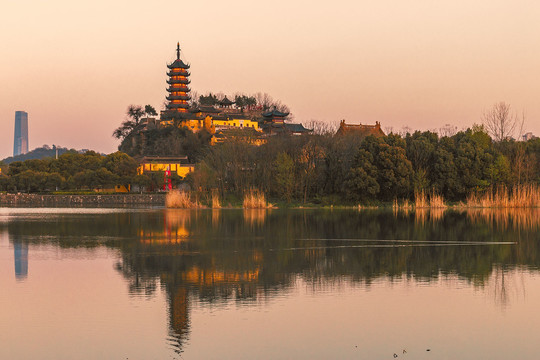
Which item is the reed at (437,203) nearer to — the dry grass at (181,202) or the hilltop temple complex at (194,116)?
the dry grass at (181,202)

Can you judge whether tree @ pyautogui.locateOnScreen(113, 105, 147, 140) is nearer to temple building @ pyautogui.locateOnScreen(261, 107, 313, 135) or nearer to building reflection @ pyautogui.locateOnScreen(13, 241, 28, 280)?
temple building @ pyautogui.locateOnScreen(261, 107, 313, 135)

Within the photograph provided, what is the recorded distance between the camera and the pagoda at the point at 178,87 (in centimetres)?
11738

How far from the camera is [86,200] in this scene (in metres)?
75.6

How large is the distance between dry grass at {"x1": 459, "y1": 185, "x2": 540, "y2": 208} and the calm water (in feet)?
79.0

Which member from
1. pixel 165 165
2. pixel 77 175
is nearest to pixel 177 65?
pixel 165 165

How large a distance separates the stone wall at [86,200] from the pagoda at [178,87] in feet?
141

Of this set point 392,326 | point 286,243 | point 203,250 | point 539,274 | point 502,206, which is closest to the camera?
point 392,326

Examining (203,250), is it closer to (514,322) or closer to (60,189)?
(514,322)

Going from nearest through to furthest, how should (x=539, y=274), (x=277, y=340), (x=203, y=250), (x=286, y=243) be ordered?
1. (x=277, y=340)
2. (x=539, y=274)
3. (x=203, y=250)
4. (x=286, y=243)

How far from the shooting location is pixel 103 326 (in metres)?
10.7

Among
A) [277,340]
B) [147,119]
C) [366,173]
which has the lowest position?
[277,340]

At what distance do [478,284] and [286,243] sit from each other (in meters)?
9.59

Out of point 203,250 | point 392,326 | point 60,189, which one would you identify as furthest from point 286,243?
point 60,189

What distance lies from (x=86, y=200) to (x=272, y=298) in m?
66.3
